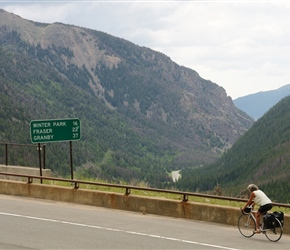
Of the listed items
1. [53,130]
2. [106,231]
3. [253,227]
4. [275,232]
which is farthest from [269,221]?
[53,130]

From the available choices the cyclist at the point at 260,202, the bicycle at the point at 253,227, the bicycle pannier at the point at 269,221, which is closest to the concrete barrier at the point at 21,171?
the bicycle at the point at 253,227

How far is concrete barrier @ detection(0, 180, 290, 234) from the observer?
1747 cm

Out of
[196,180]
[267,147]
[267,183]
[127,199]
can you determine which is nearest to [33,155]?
[267,183]

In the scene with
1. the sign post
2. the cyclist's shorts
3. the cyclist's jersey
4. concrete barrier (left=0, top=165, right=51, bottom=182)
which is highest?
the sign post

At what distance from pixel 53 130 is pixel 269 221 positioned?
993 cm

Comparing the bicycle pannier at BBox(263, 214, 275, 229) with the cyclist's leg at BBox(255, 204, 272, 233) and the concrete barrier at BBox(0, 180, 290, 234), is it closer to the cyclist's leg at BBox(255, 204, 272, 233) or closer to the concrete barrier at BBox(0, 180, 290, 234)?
the cyclist's leg at BBox(255, 204, 272, 233)

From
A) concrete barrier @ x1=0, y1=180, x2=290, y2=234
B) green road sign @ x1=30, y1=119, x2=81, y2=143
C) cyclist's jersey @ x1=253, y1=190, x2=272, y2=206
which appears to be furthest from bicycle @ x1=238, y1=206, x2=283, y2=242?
green road sign @ x1=30, y1=119, x2=81, y2=143

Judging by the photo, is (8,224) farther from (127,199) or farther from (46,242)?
(127,199)

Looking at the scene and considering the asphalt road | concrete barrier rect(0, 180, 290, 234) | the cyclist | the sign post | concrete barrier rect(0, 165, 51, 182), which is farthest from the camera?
concrete barrier rect(0, 165, 51, 182)

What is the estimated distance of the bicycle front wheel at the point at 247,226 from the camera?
50.8ft

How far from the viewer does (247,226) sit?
612 inches

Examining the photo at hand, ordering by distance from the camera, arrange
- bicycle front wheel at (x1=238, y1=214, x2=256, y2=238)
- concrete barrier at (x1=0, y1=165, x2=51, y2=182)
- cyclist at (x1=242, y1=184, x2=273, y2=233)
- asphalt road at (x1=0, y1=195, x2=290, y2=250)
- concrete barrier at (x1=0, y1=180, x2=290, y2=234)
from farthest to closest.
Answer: concrete barrier at (x1=0, y1=165, x2=51, y2=182) < concrete barrier at (x1=0, y1=180, x2=290, y2=234) < bicycle front wheel at (x1=238, y1=214, x2=256, y2=238) < cyclist at (x1=242, y1=184, x2=273, y2=233) < asphalt road at (x1=0, y1=195, x2=290, y2=250)

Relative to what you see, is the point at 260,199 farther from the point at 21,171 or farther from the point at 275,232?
the point at 21,171

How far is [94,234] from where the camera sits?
575 inches
